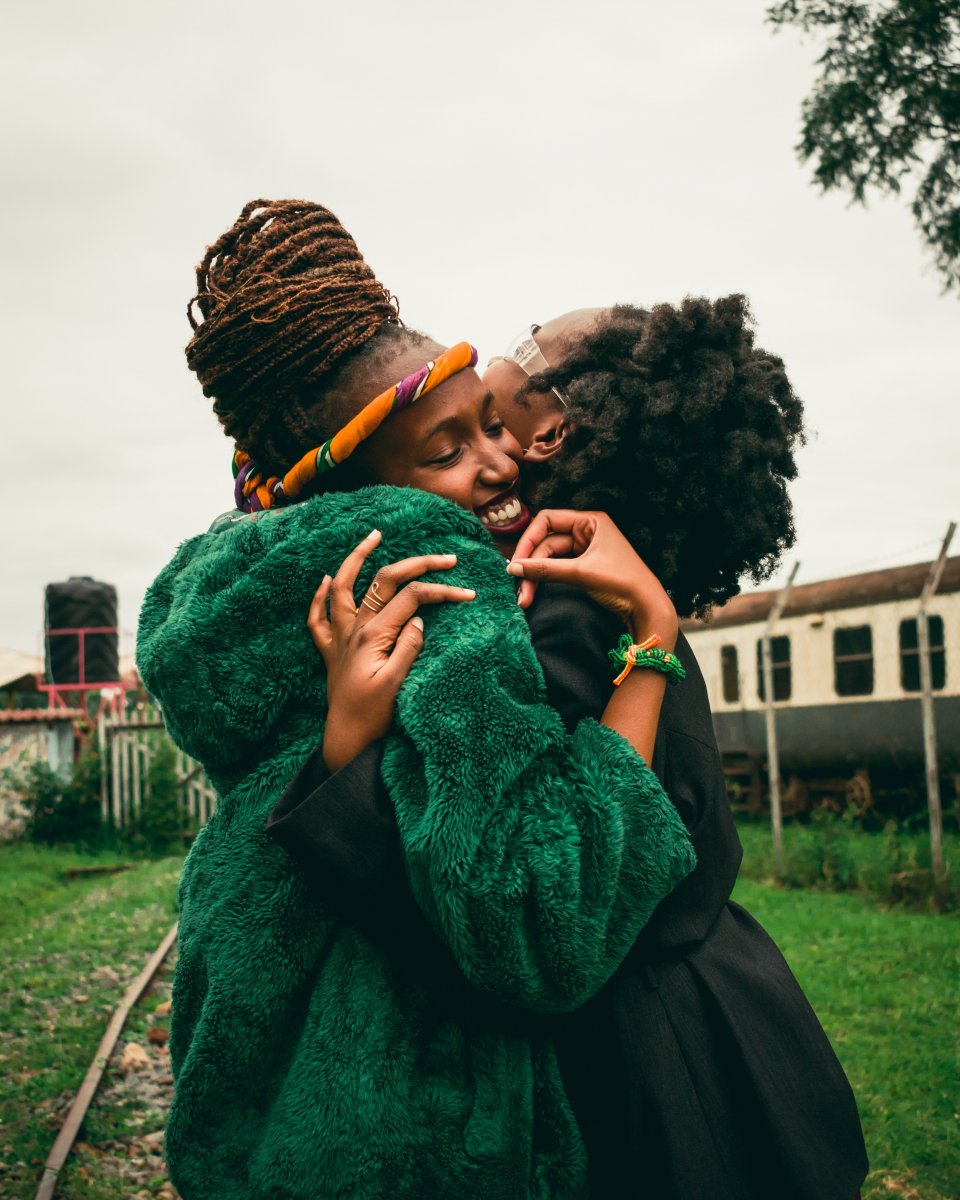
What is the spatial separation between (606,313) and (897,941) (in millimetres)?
7574

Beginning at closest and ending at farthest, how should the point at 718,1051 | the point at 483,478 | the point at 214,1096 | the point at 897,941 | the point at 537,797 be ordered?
the point at 537,797 < the point at 214,1096 < the point at 718,1051 < the point at 483,478 < the point at 897,941

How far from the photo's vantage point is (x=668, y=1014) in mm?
1587

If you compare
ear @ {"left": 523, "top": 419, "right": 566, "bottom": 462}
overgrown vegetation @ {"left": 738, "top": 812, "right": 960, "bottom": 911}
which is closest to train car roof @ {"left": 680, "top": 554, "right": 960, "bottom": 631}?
overgrown vegetation @ {"left": 738, "top": 812, "right": 960, "bottom": 911}

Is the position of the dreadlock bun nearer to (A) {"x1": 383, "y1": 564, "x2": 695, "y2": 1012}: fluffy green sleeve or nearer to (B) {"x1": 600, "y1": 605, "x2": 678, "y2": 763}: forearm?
(A) {"x1": 383, "y1": 564, "x2": 695, "y2": 1012}: fluffy green sleeve

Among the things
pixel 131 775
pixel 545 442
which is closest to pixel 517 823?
pixel 545 442

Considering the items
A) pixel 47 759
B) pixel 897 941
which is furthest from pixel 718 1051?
pixel 47 759

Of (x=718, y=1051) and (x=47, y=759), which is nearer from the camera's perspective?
(x=718, y=1051)

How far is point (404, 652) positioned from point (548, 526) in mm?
386

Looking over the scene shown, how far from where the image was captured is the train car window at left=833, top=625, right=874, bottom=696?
15289 millimetres

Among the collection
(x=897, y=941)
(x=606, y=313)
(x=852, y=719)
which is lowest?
(x=897, y=941)

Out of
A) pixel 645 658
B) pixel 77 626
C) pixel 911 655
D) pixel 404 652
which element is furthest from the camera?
pixel 77 626

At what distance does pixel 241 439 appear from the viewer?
1.88 meters

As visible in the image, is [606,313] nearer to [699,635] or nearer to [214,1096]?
[214,1096]

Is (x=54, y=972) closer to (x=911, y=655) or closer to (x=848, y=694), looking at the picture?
(x=911, y=655)
